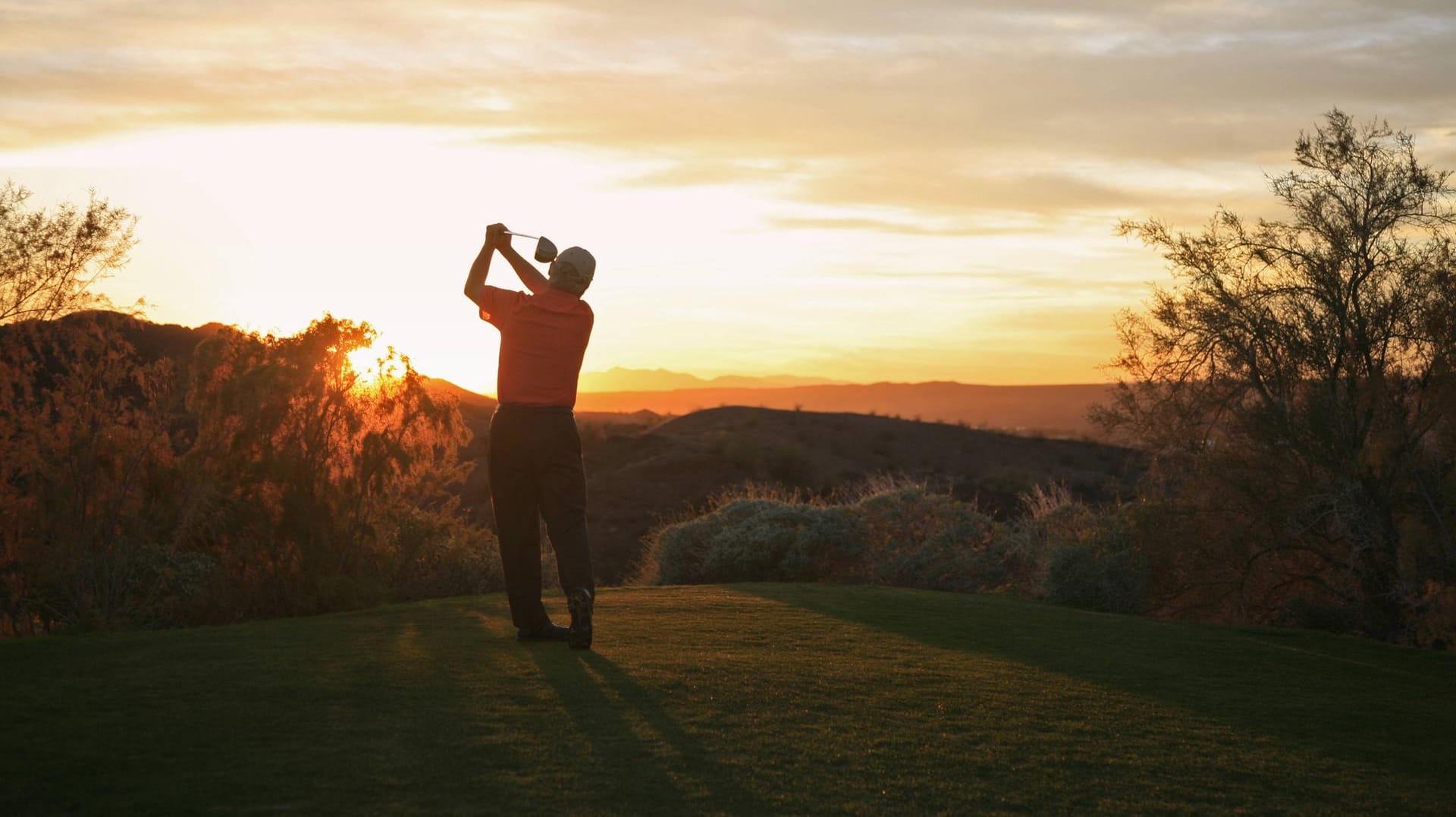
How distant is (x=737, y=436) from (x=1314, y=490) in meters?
35.1

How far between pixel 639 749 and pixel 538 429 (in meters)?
3.09

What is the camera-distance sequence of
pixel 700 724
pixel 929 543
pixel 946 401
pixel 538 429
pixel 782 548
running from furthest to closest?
pixel 946 401 < pixel 929 543 < pixel 782 548 < pixel 538 429 < pixel 700 724

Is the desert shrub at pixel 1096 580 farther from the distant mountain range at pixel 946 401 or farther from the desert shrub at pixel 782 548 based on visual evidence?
the distant mountain range at pixel 946 401

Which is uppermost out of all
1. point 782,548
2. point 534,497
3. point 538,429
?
point 538,429

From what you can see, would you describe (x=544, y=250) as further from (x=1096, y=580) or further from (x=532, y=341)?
(x=1096, y=580)

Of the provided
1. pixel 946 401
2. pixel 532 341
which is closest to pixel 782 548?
pixel 532 341

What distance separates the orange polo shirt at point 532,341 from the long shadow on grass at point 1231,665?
3.14 m

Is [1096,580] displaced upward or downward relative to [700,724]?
downward

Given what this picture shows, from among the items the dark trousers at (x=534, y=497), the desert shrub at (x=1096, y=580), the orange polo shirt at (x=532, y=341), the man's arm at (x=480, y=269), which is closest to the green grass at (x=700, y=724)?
the dark trousers at (x=534, y=497)

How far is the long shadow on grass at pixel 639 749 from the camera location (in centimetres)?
452

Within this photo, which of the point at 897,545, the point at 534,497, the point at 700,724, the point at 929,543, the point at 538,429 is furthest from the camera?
the point at 897,545

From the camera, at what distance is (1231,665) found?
8383 mm

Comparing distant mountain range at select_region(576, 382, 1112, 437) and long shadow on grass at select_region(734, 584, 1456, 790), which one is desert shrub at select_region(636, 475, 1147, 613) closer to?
long shadow on grass at select_region(734, 584, 1456, 790)

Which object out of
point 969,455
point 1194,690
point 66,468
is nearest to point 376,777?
point 1194,690
